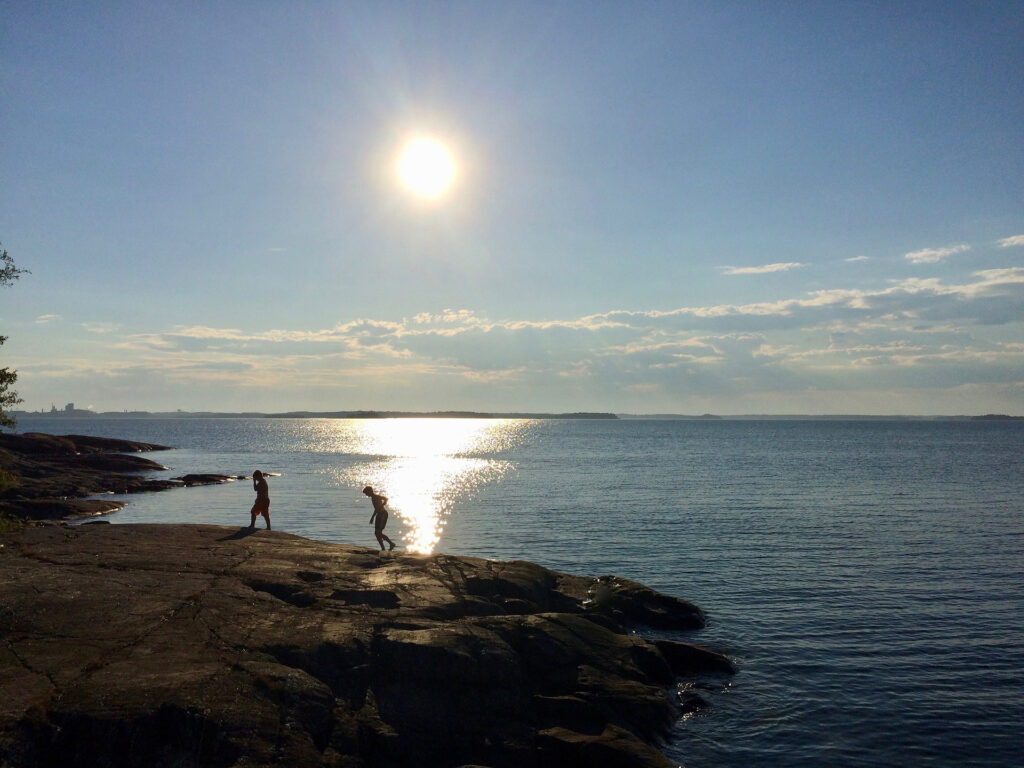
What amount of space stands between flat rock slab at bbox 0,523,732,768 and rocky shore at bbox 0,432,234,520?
22457mm

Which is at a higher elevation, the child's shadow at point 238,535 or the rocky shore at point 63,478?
the child's shadow at point 238,535

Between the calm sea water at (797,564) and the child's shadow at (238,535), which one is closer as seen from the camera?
the calm sea water at (797,564)

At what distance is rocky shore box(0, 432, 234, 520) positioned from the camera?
Result: 1767 inches

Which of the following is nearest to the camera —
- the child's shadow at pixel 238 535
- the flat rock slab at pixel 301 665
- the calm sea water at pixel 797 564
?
the flat rock slab at pixel 301 665

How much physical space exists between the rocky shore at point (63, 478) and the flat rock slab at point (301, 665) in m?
22.5

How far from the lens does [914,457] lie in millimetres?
106125

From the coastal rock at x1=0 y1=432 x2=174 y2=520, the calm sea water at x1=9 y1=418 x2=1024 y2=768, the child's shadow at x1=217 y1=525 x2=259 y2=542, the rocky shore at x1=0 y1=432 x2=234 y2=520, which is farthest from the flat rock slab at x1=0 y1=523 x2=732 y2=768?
the rocky shore at x1=0 y1=432 x2=234 y2=520

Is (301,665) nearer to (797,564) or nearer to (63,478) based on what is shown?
(797,564)

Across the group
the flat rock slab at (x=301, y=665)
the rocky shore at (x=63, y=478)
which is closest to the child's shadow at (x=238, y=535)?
the flat rock slab at (x=301, y=665)

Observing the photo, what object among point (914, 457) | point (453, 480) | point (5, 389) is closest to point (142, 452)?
point (453, 480)

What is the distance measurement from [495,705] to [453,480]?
67171mm

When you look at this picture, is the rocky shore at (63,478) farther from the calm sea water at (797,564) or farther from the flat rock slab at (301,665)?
the flat rock slab at (301,665)

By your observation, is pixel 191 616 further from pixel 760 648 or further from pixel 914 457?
pixel 914 457

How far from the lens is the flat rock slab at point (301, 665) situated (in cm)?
1083
